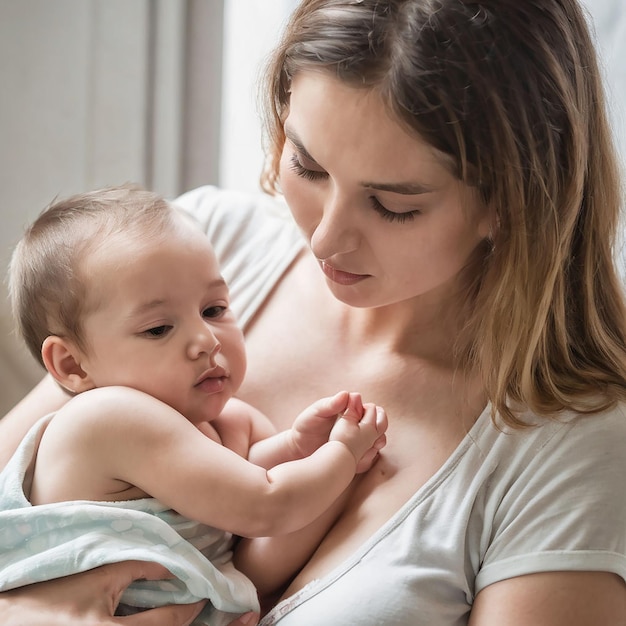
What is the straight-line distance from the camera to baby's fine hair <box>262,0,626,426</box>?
3.76 feet

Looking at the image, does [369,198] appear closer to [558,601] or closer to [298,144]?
[298,144]

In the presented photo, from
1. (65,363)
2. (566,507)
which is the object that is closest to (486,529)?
(566,507)

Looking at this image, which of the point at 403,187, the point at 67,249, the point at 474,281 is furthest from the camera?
the point at 474,281

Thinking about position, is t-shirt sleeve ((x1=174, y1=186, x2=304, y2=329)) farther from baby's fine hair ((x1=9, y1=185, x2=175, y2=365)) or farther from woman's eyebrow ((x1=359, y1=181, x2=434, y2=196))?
woman's eyebrow ((x1=359, y1=181, x2=434, y2=196))

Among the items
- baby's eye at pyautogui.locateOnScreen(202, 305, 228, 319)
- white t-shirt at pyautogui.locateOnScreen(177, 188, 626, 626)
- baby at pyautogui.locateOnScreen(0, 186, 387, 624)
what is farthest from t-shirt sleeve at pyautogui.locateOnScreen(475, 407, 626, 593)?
baby's eye at pyautogui.locateOnScreen(202, 305, 228, 319)

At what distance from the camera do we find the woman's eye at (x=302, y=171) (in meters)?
1.28

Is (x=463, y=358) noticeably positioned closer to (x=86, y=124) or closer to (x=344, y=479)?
(x=344, y=479)

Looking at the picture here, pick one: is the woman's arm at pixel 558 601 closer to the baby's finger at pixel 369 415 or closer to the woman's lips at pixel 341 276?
the baby's finger at pixel 369 415

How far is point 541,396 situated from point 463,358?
6.4 inches

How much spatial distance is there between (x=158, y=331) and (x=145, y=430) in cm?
14

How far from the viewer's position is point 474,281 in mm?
1438

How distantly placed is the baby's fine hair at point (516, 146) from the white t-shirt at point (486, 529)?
50mm

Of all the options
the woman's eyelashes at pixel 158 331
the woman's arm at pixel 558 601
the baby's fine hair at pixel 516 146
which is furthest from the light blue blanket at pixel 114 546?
the baby's fine hair at pixel 516 146

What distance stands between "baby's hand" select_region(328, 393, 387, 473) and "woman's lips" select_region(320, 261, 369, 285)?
16 cm
